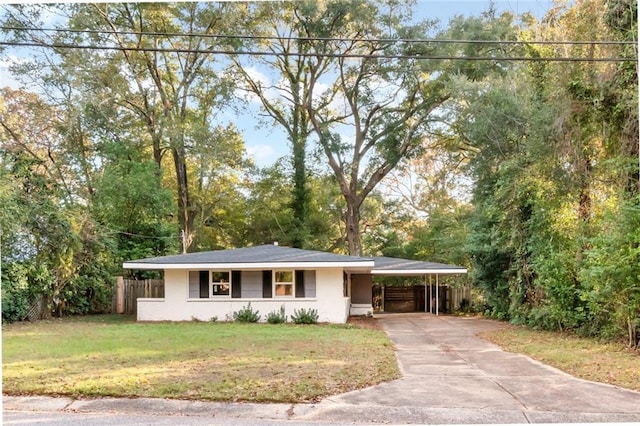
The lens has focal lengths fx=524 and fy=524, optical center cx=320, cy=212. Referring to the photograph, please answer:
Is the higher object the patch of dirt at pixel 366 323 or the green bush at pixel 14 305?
the green bush at pixel 14 305

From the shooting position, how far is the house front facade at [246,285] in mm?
12867

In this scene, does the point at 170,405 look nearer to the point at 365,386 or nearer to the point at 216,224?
the point at 365,386

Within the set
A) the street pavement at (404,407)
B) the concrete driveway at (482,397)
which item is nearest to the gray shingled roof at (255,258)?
the concrete driveway at (482,397)

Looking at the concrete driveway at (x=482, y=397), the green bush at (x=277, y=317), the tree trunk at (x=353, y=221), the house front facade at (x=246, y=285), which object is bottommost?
the green bush at (x=277, y=317)

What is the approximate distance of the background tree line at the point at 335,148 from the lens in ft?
27.9

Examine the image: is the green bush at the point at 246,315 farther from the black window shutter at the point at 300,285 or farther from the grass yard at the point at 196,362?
the grass yard at the point at 196,362

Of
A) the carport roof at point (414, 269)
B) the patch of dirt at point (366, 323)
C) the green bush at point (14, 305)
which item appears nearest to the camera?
the green bush at point (14, 305)

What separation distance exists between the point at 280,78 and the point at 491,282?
41.1 ft

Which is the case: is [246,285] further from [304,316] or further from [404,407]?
[404,407]

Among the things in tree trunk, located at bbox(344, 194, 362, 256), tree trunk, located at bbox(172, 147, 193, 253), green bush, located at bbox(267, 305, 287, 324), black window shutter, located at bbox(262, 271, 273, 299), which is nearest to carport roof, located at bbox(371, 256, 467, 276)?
black window shutter, located at bbox(262, 271, 273, 299)

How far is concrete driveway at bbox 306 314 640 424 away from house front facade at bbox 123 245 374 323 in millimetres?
6043

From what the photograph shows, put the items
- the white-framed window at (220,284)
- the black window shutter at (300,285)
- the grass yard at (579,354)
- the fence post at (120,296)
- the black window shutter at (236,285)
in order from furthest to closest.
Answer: the fence post at (120,296)
the white-framed window at (220,284)
the black window shutter at (236,285)
the black window shutter at (300,285)
the grass yard at (579,354)

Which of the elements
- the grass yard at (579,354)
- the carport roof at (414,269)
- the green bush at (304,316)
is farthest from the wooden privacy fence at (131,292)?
the grass yard at (579,354)

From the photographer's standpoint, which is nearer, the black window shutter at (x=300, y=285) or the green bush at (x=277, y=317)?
the green bush at (x=277, y=317)
